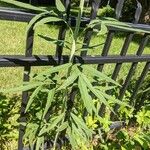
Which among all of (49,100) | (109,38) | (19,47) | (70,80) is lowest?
(19,47)

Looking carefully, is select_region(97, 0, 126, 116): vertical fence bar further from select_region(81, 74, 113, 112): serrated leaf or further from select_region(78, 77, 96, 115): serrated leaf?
select_region(78, 77, 96, 115): serrated leaf

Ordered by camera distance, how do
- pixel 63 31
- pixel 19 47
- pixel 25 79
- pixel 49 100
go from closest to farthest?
pixel 49 100 < pixel 63 31 < pixel 25 79 < pixel 19 47

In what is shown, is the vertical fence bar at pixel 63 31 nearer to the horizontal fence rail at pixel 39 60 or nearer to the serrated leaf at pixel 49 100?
the horizontal fence rail at pixel 39 60

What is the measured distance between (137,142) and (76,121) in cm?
136

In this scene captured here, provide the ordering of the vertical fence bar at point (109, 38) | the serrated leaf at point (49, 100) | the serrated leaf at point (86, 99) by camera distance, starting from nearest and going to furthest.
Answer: the serrated leaf at point (86, 99)
the serrated leaf at point (49, 100)
the vertical fence bar at point (109, 38)

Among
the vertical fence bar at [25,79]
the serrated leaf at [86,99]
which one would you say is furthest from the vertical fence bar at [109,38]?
the serrated leaf at [86,99]

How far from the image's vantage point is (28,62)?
8.45 feet

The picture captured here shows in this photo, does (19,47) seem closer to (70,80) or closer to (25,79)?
(25,79)

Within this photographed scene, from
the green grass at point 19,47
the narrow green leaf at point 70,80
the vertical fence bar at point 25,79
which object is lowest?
the green grass at point 19,47

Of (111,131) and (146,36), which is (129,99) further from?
(146,36)

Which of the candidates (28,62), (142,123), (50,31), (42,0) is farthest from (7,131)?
(42,0)

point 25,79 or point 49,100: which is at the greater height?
point 49,100

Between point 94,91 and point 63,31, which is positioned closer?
point 94,91

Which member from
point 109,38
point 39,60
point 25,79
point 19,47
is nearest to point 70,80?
point 39,60
